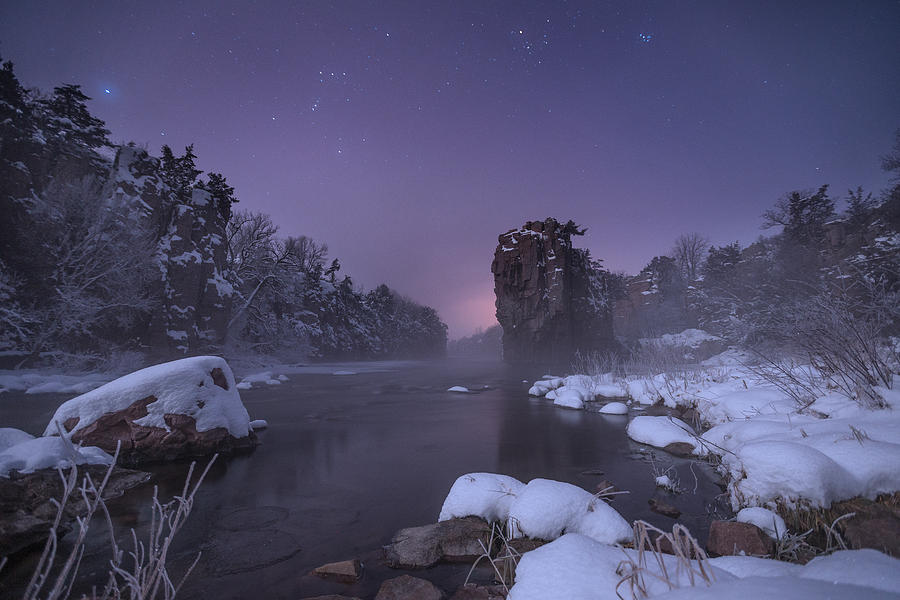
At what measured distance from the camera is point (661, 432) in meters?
8.48

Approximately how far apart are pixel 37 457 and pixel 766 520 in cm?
964

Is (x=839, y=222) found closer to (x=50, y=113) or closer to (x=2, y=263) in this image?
(x=2, y=263)

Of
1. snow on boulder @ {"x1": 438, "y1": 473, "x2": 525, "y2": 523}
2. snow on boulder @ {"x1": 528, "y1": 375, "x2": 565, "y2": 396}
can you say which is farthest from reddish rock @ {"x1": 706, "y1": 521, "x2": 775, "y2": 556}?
snow on boulder @ {"x1": 528, "y1": 375, "x2": 565, "y2": 396}

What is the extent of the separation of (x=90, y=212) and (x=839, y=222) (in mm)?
50730

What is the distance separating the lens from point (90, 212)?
60.0 feet

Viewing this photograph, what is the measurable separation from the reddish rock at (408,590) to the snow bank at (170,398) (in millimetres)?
6326

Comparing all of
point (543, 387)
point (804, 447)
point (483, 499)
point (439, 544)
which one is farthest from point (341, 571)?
point (543, 387)

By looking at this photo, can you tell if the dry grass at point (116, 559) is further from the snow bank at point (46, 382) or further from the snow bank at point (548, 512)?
the snow bank at point (46, 382)

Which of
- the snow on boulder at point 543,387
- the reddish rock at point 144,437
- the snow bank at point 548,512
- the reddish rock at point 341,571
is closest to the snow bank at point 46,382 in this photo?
the reddish rock at point 144,437

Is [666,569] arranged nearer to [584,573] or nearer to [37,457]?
[584,573]

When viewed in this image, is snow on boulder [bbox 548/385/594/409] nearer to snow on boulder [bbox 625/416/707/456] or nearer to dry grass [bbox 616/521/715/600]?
snow on boulder [bbox 625/416/707/456]

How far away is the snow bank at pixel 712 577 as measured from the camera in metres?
1.52

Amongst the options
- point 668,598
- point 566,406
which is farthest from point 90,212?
point 668,598

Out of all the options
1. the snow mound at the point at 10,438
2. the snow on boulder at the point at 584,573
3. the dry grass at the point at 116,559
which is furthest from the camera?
the snow mound at the point at 10,438
